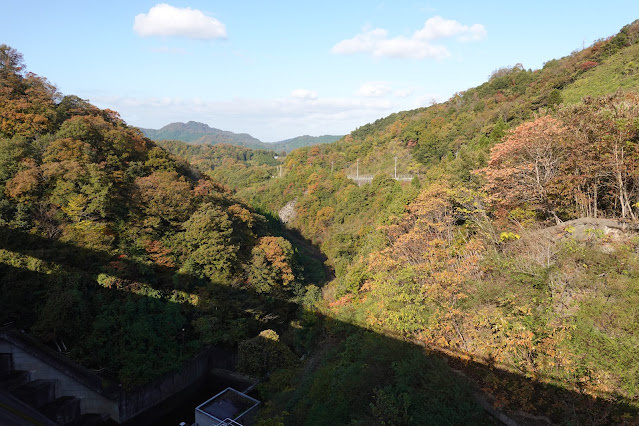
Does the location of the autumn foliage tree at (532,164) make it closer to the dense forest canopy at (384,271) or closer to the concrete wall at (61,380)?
the dense forest canopy at (384,271)

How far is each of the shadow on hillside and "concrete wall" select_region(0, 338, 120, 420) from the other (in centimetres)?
82

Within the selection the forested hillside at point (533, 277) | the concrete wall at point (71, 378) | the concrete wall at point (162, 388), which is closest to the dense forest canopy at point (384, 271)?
the forested hillside at point (533, 277)

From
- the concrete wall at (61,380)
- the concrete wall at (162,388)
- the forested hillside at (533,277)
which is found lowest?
the concrete wall at (162,388)

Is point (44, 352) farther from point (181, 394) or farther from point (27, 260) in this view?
point (181, 394)

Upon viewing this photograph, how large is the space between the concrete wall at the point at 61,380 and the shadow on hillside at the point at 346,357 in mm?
819

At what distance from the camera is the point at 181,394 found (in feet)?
49.2

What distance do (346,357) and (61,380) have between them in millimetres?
10852

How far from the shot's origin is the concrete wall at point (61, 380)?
11977 millimetres

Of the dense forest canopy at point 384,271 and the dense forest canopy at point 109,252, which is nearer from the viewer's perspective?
the dense forest canopy at point 384,271

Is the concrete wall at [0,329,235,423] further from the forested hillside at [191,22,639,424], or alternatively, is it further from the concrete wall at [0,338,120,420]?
the forested hillside at [191,22,639,424]

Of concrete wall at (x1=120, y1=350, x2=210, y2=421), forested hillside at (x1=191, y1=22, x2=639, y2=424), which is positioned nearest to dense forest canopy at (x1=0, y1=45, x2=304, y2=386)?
concrete wall at (x1=120, y1=350, x2=210, y2=421)

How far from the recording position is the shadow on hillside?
239 inches

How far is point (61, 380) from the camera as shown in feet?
40.1

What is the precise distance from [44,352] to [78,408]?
2.48 metres
